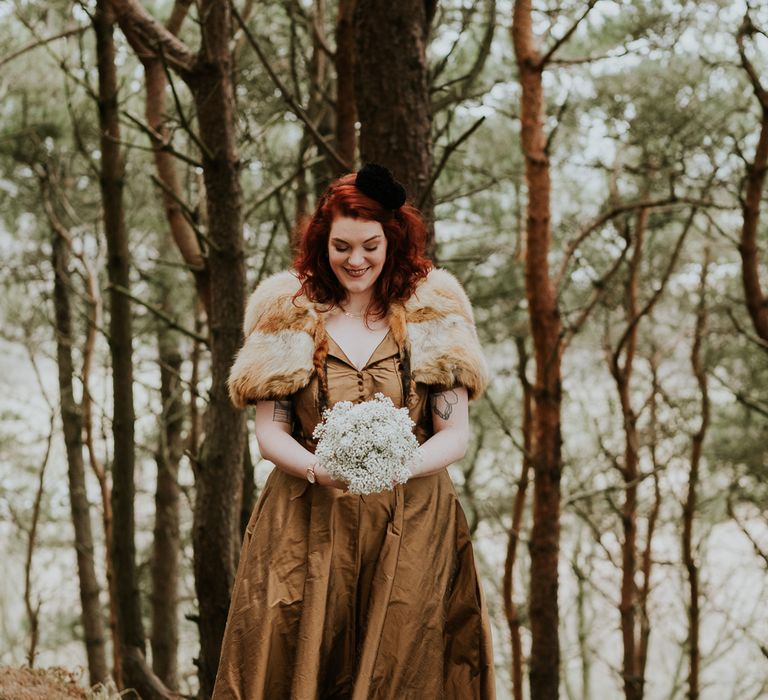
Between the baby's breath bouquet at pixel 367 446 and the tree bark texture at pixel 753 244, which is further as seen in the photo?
the tree bark texture at pixel 753 244

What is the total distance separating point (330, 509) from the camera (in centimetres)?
274

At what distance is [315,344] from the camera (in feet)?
9.00

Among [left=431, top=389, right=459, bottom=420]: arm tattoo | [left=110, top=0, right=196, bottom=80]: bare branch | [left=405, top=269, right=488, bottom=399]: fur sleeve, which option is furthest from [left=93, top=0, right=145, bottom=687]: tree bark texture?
[left=431, top=389, right=459, bottom=420]: arm tattoo

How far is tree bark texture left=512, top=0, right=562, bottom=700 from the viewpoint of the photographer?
274 inches

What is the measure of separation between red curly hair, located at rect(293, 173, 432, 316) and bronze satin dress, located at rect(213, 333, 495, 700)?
15cm

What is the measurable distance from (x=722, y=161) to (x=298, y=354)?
765 centimetres

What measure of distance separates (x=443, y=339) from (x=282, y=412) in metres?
0.49

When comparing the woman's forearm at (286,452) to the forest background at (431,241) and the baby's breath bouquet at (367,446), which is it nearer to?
the baby's breath bouquet at (367,446)

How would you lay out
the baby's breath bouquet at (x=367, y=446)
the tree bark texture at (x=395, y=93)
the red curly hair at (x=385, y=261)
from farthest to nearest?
the tree bark texture at (x=395, y=93)
the red curly hair at (x=385, y=261)
the baby's breath bouquet at (x=367, y=446)

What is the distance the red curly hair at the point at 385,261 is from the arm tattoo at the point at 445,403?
0.29 metres

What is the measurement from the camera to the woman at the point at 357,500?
2.68 m

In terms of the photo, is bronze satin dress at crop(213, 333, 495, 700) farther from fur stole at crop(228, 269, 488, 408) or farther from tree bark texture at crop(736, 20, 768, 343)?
tree bark texture at crop(736, 20, 768, 343)

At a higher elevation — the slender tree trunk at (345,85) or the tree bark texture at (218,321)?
the slender tree trunk at (345,85)

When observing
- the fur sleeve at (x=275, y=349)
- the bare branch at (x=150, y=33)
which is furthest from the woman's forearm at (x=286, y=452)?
the bare branch at (x=150, y=33)
